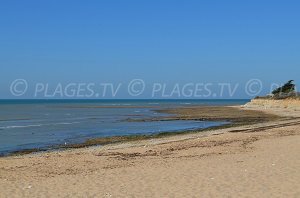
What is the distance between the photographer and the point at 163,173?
13.6 metres

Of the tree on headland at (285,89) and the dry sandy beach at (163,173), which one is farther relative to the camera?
the tree on headland at (285,89)

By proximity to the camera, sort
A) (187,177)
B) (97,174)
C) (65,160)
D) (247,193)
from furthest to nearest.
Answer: (65,160)
(97,174)
(187,177)
(247,193)

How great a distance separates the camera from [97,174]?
1386cm

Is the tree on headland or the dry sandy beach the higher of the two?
the tree on headland

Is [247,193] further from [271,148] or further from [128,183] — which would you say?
[271,148]

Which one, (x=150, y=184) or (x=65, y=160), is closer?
(x=150, y=184)

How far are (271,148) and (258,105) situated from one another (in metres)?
78.8

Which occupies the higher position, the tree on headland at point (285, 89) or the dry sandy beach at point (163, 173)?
the tree on headland at point (285, 89)

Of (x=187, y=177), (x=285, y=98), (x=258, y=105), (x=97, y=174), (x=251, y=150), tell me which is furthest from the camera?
(x=258, y=105)

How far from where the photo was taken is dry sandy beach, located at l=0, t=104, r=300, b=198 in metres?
11.0

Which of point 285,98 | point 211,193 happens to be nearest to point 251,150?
point 211,193

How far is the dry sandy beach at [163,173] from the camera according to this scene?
1104 cm

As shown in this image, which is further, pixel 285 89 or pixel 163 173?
pixel 285 89

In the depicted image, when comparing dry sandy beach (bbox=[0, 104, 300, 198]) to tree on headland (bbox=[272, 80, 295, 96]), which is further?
tree on headland (bbox=[272, 80, 295, 96])
